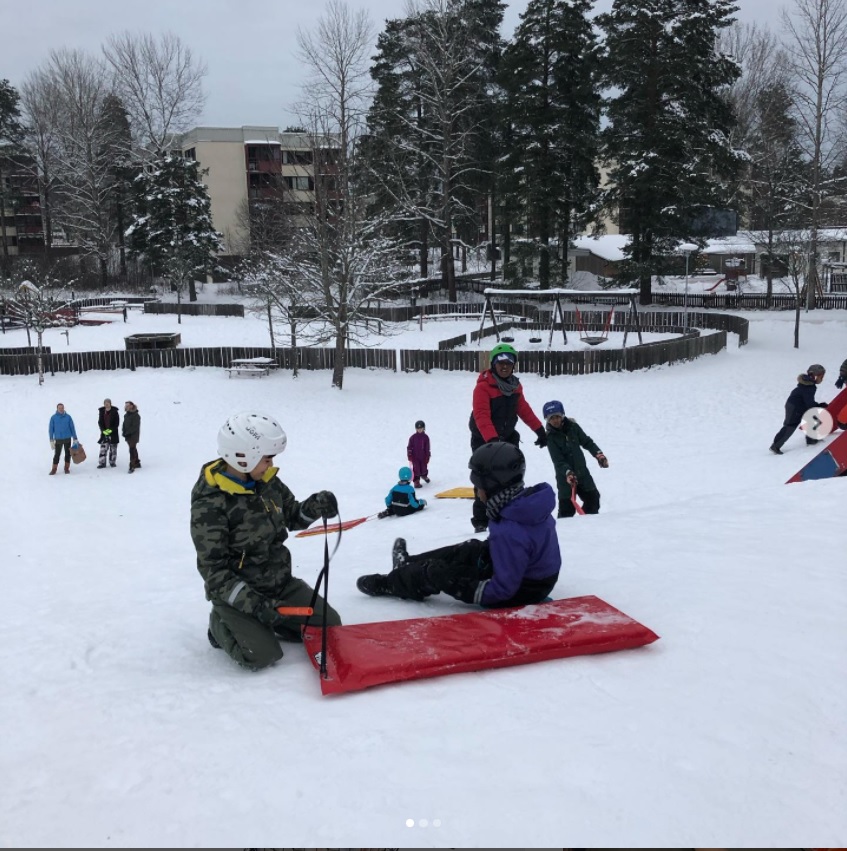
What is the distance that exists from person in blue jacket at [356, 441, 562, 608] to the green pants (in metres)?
0.83

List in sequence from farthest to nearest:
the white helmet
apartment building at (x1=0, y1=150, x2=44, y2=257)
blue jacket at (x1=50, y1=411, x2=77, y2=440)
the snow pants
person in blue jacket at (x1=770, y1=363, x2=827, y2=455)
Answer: apartment building at (x1=0, y1=150, x2=44, y2=257), the snow pants, blue jacket at (x1=50, y1=411, x2=77, y2=440), person in blue jacket at (x1=770, y1=363, x2=827, y2=455), the white helmet

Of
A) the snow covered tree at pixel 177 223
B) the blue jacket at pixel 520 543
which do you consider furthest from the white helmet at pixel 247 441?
the snow covered tree at pixel 177 223

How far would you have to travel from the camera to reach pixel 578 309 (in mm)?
35781

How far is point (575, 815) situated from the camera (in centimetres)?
296

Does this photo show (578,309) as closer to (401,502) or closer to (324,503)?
(401,502)

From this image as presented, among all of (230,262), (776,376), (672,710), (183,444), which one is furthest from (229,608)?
(230,262)

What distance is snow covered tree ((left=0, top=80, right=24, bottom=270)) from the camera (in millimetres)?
53094

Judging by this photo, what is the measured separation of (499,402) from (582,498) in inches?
72.7

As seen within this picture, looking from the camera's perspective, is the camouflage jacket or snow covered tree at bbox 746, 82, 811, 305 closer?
the camouflage jacket

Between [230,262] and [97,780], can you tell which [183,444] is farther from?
[230,262]

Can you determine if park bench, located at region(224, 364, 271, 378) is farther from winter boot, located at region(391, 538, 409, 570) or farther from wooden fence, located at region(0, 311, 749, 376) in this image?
winter boot, located at region(391, 538, 409, 570)

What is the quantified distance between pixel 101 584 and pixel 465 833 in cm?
607

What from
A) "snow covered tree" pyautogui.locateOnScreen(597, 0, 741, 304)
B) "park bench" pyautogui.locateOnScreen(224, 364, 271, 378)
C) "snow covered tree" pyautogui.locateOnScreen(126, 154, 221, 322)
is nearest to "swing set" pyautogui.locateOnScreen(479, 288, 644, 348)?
"snow covered tree" pyautogui.locateOnScreen(597, 0, 741, 304)

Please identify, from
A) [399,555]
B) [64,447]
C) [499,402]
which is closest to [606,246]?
[64,447]
